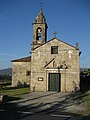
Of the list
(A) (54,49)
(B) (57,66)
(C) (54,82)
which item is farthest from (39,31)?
(C) (54,82)

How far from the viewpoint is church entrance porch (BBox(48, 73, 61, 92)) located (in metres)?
24.0

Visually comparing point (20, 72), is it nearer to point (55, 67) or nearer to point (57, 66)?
point (55, 67)

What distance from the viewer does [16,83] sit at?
30766 mm

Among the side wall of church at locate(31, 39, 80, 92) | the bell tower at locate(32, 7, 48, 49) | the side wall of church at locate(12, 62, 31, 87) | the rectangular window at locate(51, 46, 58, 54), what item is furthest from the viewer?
the side wall of church at locate(12, 62, 31, 87)

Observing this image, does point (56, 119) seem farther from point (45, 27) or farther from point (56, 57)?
point (45, 27)

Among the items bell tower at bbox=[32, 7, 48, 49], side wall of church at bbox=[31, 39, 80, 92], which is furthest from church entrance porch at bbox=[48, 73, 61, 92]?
bell tower at bbox=[32, 7, 48, 49]

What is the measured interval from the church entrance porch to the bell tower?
7199 mm

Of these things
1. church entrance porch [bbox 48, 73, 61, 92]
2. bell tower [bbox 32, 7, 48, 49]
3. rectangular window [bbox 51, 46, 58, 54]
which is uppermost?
bell tower [bbox 32, 7, 48, 49]

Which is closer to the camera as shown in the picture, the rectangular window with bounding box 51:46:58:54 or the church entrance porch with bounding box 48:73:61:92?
the church entrance porch with bounding box 48:73:61:92

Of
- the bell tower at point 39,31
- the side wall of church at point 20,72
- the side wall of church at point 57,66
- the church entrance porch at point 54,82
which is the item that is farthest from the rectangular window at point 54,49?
the side wall of church at point 20,72

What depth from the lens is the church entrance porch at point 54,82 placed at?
24.0 metres

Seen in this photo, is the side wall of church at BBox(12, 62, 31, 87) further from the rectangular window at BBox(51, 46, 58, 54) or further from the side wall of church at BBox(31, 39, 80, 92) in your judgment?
the rectangular window at BBox(51, 46, 58, 54)

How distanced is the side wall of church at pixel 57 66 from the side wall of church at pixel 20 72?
6.51 meters

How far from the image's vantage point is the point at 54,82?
79.8ft
